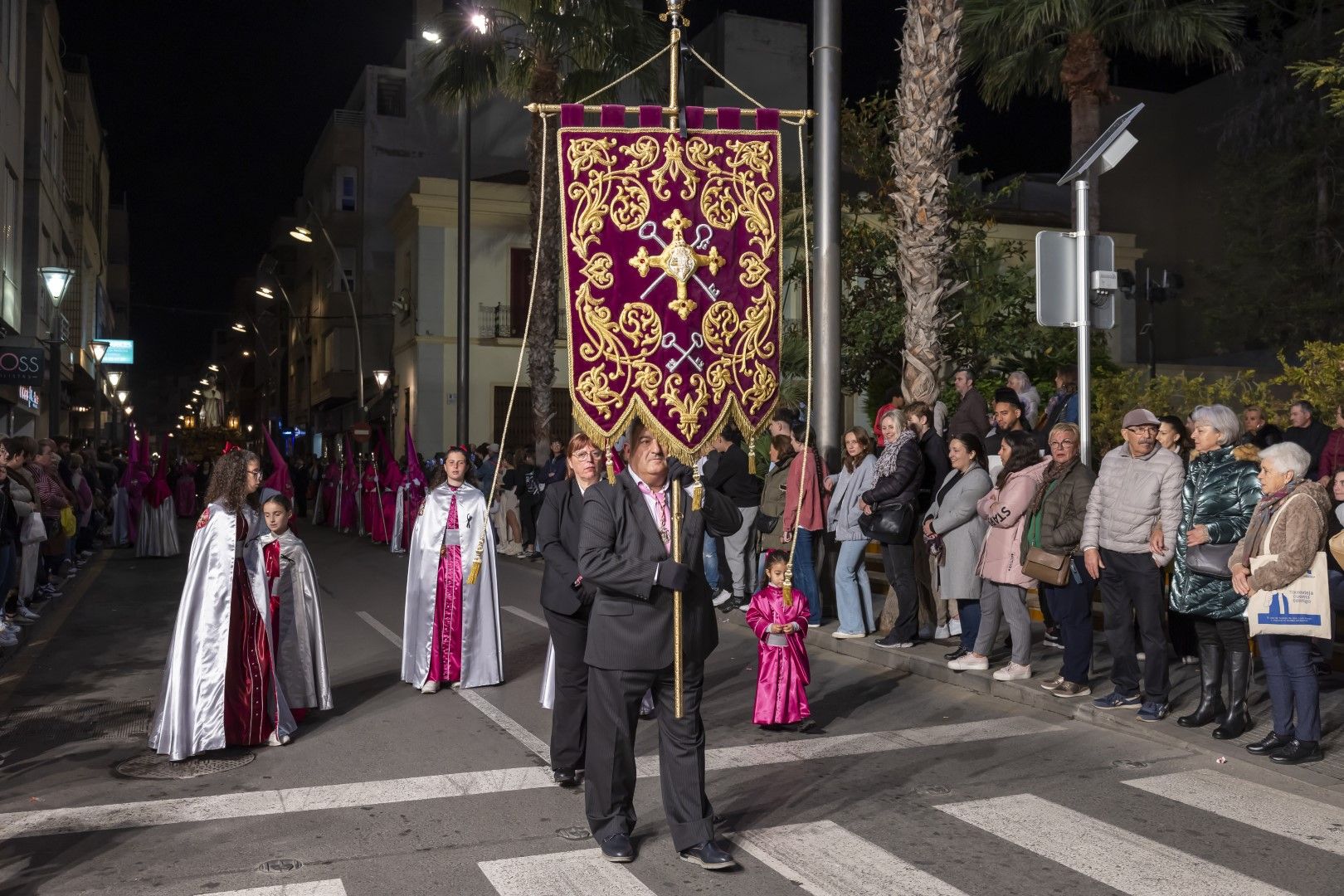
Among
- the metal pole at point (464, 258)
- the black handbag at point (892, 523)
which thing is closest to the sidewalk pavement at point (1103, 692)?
the black handbag at point (892, 523)

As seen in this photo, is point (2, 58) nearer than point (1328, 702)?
No

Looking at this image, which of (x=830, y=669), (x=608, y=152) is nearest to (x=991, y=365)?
(x=830, y=669)

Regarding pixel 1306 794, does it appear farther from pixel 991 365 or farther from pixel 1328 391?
pixel 991 365

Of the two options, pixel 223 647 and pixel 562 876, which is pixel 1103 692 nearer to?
pixel 562 876

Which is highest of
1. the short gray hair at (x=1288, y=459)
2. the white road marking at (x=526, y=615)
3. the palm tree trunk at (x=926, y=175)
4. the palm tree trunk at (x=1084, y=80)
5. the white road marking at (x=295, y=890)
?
the palm tree trunk at (x=1084, y=80)

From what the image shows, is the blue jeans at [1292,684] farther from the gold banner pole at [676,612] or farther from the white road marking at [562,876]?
the white road marking at [562,876]

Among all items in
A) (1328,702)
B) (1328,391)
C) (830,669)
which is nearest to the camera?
(1328,702)

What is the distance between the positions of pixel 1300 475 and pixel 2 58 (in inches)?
955

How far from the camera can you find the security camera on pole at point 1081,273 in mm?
9055

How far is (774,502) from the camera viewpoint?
11.9 meters

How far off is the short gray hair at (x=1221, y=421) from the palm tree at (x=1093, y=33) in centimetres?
1280

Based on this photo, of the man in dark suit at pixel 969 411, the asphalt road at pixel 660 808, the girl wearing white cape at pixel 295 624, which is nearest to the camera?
the asphalt road at pixel 660 808

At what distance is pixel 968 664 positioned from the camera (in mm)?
8844

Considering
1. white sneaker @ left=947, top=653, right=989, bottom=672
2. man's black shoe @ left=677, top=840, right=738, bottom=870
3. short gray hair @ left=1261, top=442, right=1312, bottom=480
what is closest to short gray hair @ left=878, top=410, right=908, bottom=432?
white sneaker @ left=947, top=653, right=989, bottom=672
